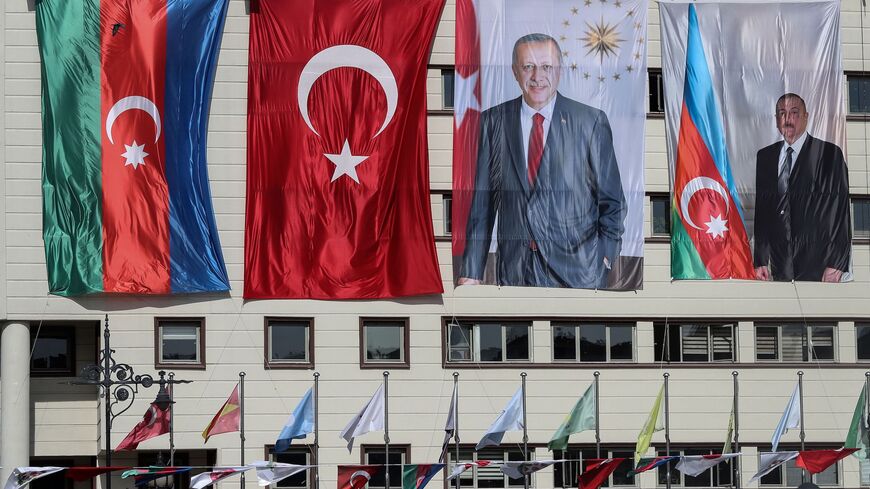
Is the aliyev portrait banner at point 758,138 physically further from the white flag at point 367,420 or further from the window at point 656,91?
the white flag at point 367,420

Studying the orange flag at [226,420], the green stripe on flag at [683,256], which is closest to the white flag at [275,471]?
the orange flag at [226,420]

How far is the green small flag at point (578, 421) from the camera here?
41.8m

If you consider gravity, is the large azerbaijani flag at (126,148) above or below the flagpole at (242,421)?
above

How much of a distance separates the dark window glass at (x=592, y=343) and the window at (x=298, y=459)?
9188mm

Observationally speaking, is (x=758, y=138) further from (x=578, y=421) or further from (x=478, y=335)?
(x=578, y=421)

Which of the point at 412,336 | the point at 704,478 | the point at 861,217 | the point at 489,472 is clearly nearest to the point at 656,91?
the point at 861,217

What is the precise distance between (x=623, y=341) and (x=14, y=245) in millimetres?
19086

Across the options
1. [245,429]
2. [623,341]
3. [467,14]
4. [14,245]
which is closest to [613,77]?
[467,14]

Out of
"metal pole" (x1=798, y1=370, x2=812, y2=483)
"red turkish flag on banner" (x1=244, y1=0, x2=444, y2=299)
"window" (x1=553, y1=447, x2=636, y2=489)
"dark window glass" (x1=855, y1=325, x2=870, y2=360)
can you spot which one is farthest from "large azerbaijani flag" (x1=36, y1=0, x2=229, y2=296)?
"dark window glass" (x1=855, y1=325, x2=870, y2=360)

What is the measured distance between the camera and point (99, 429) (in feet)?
149

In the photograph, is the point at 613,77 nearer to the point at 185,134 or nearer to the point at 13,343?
the point at 185,134

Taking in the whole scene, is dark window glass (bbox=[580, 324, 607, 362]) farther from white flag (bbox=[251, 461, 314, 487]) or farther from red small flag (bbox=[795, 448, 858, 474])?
white flag (bbox=[251, 461, 314, 487])

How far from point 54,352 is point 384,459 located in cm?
1116

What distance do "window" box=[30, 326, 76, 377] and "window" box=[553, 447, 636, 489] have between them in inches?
619
